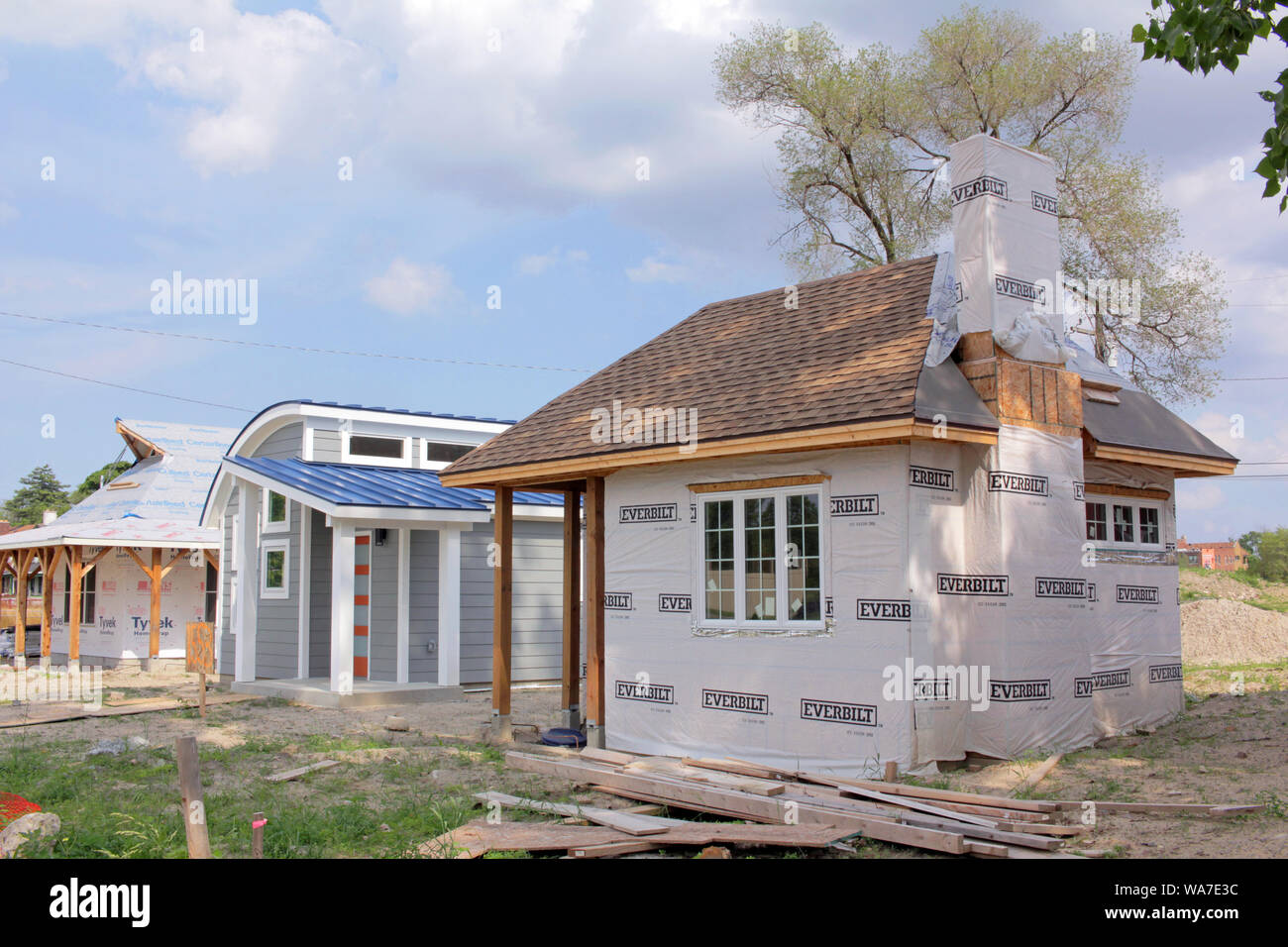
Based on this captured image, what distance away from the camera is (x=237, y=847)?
23.1ft

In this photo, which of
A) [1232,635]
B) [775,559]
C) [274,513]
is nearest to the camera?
[775,559]

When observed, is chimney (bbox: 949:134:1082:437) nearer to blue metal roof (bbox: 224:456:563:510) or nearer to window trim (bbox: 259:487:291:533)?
blue metal roof (bbox: 224:456:563:510)

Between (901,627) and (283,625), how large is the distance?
12.8 metres

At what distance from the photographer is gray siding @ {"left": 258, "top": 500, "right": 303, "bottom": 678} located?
18.2 metres

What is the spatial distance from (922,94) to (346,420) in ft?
55.0

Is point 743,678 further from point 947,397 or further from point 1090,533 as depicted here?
point 1090,533

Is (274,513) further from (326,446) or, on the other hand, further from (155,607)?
(155,607)

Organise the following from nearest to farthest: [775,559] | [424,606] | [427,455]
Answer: [775,559], [424,606], [427,455]

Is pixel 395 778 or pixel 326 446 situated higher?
pixel 326 446

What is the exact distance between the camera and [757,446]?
9.71 metres

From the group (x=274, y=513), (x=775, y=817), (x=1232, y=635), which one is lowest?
(x=775, y=817)

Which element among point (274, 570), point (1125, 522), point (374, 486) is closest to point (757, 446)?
point (1125, 522)

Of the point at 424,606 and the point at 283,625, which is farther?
the point at 283,625

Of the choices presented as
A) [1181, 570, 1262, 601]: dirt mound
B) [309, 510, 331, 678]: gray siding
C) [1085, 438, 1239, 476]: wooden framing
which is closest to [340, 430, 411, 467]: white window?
[309, 510, 331, 678]: gray siding
